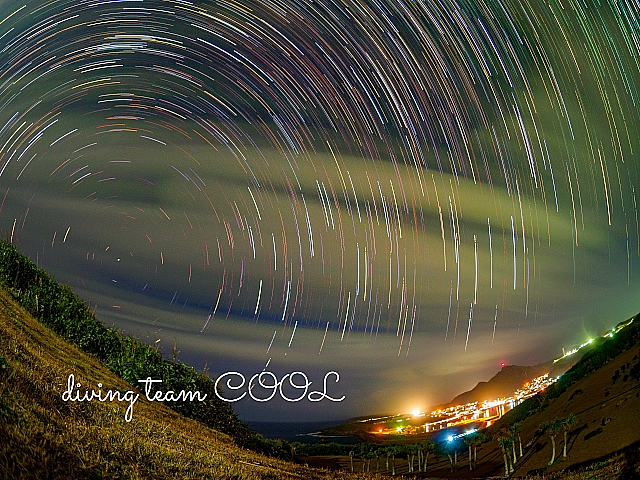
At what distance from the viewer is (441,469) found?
109375 mm

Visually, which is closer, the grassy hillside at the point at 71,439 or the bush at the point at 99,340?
the grassy hillside at the point at 71,439

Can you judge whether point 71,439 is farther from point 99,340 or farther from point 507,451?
point 507,451

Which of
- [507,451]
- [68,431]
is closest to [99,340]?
[68,431]

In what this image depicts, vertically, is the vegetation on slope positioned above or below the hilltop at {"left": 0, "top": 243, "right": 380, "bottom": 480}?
above

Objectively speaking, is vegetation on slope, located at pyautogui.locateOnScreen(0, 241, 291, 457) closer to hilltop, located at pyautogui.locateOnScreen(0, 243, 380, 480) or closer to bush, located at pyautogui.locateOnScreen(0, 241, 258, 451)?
bush, located at pyautogui.locateOnScreen(0, 241, 258, 451)

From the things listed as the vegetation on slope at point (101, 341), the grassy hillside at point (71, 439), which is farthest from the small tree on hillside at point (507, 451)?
the grassy hillside at point (71, 439)

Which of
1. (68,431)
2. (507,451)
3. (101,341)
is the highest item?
(101,341)

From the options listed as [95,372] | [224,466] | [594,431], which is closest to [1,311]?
[95,372]

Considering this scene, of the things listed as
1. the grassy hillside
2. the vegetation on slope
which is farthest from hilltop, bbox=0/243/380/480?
the vegetation on slope

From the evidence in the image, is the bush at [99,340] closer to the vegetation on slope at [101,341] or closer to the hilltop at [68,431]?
the vegetation on slope at [101,341]

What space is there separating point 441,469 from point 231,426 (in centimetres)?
9528

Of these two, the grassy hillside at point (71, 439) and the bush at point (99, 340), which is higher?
the bush at point (99, 340)

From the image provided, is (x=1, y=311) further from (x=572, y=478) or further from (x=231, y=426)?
(x=572, y=478)

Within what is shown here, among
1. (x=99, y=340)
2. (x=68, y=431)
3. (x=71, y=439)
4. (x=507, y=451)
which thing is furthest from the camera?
(x=507, y=451)
